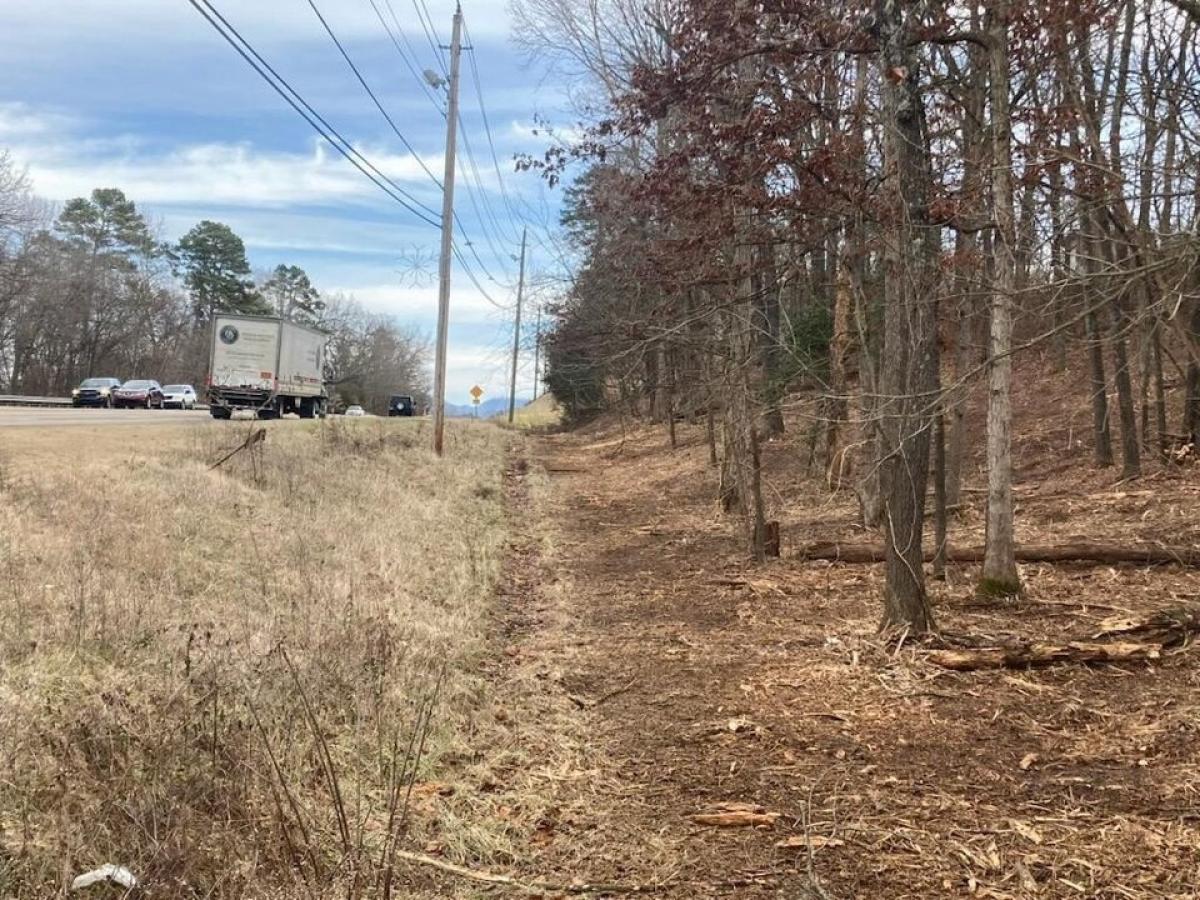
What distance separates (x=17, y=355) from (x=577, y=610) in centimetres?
6322

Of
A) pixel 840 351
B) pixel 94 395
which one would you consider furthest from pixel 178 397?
pixel 840 351

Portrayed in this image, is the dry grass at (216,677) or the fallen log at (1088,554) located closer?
the dry grass at (216,677)

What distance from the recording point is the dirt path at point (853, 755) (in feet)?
11.3

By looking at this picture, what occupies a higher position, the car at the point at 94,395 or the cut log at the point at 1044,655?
the car at the point at 94,395

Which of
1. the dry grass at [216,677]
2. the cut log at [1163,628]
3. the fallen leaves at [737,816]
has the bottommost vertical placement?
the fallen leaves at [737,816]

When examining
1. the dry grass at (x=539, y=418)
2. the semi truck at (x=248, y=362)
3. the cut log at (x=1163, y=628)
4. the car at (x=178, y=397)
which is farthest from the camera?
the dry grass at (x=539, y=418)

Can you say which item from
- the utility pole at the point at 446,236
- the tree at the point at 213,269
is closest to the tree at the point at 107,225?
the tree at the point at 213,269

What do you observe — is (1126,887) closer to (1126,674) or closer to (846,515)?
(1126,674)

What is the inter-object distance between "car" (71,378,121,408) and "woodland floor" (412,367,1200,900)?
37.3 m

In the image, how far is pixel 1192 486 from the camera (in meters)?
10.8

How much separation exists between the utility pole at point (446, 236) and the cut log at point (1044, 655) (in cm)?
1675

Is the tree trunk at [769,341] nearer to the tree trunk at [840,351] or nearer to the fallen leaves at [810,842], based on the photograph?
the tree trunk at [840,351]

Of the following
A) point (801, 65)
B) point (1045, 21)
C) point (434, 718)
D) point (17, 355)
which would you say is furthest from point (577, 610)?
point (17, 355)

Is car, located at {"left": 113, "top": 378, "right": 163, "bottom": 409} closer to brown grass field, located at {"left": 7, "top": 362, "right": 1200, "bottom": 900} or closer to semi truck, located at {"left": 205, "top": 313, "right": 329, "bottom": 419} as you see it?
semi truck, located at {"left": 205, "top": 313, "right": 329, "bottom": 419}
